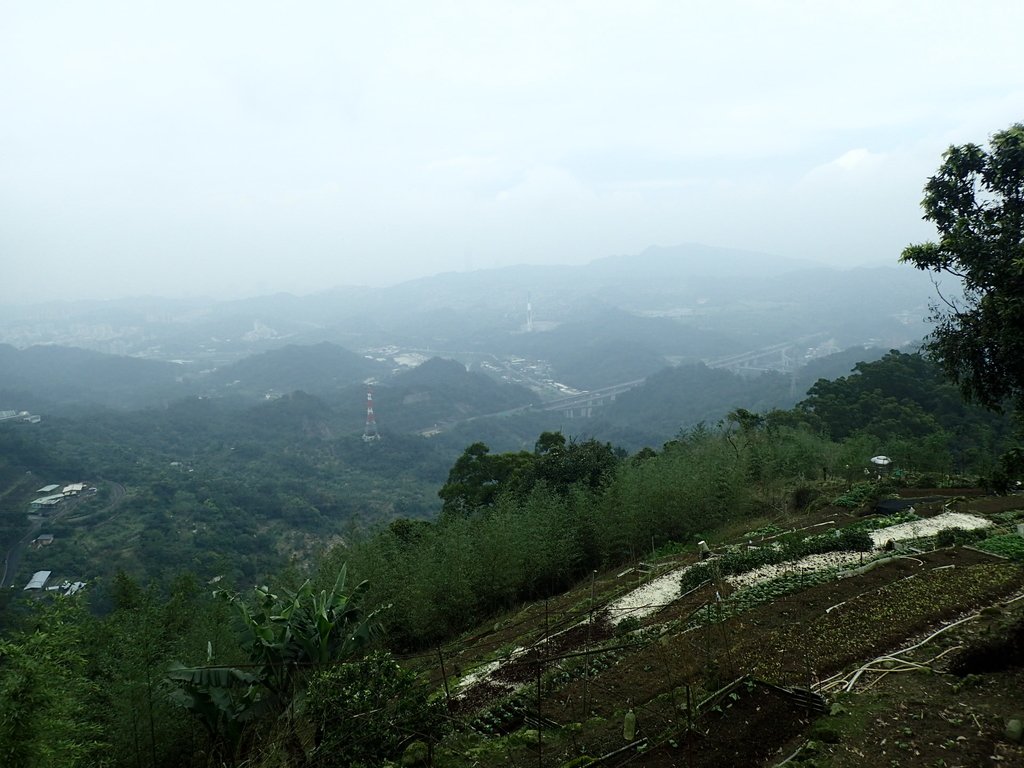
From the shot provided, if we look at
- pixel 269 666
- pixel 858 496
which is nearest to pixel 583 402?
pixel 858 496

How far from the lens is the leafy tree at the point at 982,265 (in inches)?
222

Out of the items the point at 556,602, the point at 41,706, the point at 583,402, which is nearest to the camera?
the point at 41,706

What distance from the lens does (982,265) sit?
19.5 ft

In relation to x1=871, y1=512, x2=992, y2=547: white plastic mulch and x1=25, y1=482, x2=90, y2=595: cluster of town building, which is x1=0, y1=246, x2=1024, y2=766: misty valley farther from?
x1=25, y1=482, x2=90, y2=595: cluster of town building

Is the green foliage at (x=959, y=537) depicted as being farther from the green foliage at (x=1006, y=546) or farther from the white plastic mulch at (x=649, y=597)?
the white plastic mulch at (x=649, y=597)

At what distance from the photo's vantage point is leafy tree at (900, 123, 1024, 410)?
5641 millimetres

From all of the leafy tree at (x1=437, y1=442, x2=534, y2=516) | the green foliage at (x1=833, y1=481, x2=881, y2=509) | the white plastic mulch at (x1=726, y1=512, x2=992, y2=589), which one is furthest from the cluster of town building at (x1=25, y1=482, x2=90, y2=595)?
the green foliage at (x1=833, y1=481, x2=881, y2=509)

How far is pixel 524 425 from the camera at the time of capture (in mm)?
94500

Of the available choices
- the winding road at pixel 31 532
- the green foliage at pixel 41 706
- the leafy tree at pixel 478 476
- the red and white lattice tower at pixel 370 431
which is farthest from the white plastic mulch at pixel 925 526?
the red and white lattice tower at pixel 370 431

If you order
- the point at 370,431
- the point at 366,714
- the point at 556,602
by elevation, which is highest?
the point at 366,714

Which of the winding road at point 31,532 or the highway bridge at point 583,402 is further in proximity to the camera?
the highway bridge at point 583,402

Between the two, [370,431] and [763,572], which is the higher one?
[763,572]

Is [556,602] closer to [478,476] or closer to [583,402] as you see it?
[478,476]

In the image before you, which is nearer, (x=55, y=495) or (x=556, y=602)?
(x=556, y=602)
